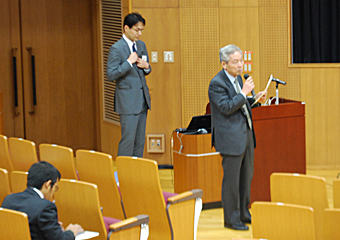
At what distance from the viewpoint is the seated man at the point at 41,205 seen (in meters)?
2.33

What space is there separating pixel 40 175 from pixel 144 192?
2.89 ft

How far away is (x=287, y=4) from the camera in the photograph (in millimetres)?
6293

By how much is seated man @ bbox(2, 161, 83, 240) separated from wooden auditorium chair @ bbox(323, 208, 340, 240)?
123 cm

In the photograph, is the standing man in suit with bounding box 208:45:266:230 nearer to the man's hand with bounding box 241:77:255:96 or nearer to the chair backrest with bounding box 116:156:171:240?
the man's hand with bounding box 241:77:255:96

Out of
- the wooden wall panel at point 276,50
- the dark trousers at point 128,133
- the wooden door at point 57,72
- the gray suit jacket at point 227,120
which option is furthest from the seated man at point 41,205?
the wooden door at point 57,72

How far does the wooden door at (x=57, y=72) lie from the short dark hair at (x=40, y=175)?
15.8 ft

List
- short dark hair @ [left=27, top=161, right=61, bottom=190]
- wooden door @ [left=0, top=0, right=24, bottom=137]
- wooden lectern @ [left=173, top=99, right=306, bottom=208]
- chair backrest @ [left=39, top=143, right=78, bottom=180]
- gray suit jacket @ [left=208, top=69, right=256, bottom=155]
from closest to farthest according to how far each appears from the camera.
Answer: short dark hair @ [left=27, top=161, right=61, bottom=190] → chair backrest @ [left=39, top=143, right=78, bottom=180] → gray suit jacket @ [left=208, top=69, right=256, bottom=155] → wooden lectern @ [left=173, top=99, right=306, bottom=208] → wooden door @ [left=0, top=0, right=24, bottom=137]

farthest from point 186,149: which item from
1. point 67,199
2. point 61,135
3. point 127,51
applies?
point 61,135

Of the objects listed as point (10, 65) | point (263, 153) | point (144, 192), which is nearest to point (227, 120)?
point (263, 153)

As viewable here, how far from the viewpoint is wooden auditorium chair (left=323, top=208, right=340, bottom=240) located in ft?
7.34

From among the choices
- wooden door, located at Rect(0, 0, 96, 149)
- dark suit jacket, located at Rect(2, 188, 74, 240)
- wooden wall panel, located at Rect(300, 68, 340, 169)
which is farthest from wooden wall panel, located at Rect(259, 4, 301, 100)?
dark suit jacket, located at Rect(2, 188, 74, 240)

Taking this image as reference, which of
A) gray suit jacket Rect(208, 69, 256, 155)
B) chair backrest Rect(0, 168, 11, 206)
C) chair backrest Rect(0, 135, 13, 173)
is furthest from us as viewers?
chair backrest Rect(0, 135, 13, 173)

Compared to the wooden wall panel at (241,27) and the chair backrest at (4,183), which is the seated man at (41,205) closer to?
the chair backrest at (4,183)

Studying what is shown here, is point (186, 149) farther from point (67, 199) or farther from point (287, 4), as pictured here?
point (287, 4)
